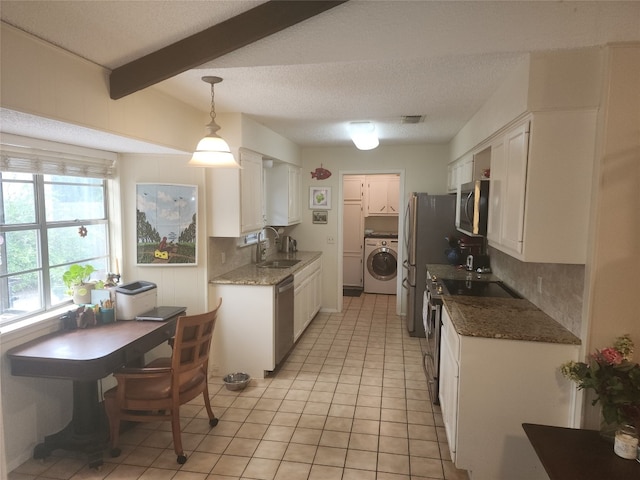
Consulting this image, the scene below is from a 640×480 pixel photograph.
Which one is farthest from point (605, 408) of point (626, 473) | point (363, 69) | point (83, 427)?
point (83, 427)

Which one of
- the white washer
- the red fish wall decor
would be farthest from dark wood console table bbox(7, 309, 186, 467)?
the white washer

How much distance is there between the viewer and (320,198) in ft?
19.2

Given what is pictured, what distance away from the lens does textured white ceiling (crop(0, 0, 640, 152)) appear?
1.84m

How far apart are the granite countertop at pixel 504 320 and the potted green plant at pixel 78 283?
260 cm

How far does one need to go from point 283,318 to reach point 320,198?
7.83 ft

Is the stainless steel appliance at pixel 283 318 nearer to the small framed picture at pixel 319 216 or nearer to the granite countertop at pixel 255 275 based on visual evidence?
the granite countertop at pixel 255 275

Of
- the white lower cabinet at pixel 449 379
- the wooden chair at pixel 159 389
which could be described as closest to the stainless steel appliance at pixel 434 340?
the white lower cabinet at pixel 449 379

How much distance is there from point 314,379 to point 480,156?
2529mm

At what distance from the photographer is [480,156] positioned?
3559 millimetres

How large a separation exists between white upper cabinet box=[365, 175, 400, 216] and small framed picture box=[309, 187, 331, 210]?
1.42 meters

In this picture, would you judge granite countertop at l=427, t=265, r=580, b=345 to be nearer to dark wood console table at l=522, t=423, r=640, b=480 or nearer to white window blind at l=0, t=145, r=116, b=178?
dark wood console table at l=522, t=423, r=640, b=480

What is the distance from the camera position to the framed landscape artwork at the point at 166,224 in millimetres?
3422

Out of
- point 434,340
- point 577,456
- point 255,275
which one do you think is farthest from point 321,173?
point 577,456

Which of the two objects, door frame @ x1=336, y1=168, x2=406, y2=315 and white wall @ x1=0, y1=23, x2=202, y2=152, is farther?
door frame @ x1=336, y1=168, x2=406, y2=315
